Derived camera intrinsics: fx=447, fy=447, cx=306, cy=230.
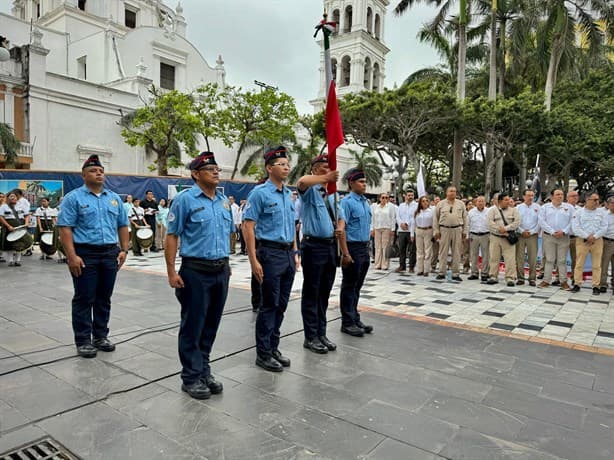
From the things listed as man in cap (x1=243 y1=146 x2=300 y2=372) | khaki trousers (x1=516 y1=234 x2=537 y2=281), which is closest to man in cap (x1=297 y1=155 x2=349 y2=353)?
man in cap (x1=243 y1=146 x2=300 y2=372)

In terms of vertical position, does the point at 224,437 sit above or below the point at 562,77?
below

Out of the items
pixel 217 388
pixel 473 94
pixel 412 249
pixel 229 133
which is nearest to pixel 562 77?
pixel 473 94

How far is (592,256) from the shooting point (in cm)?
779

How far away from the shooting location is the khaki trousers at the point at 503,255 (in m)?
8.47

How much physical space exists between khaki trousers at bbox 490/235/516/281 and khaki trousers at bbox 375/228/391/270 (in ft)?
7.43

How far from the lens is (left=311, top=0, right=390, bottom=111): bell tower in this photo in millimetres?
36344

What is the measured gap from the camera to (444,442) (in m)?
2.61

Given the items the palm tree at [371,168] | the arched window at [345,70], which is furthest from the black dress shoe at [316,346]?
the arched window at [345,70]

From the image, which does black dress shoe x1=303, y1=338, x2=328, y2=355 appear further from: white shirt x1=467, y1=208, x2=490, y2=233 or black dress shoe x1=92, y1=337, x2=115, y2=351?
white shirt x1=467, y1=208, x2=490, y2=233

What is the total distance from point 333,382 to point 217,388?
2.90 feet

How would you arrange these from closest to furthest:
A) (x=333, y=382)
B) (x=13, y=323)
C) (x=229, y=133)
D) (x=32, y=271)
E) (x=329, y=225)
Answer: (x=333, y=382), (x=329, y=225), (x=13, y=323), (x=32, y=271), (x=229, y=133)

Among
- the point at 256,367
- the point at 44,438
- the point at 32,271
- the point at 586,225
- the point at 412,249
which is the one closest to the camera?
the point at 44,438

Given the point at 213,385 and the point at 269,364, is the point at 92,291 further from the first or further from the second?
the point at 269,364

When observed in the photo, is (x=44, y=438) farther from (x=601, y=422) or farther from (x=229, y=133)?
(x=229, y=133)
